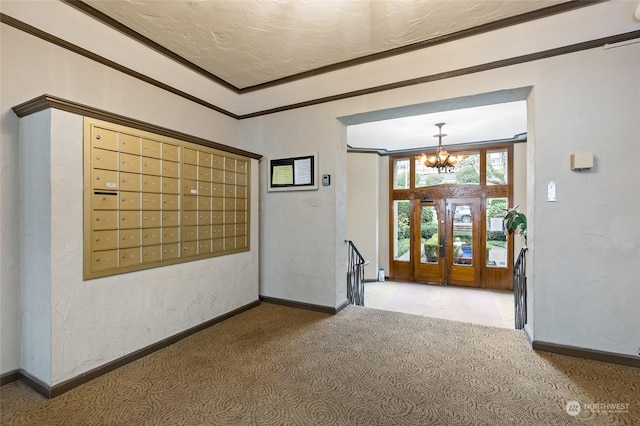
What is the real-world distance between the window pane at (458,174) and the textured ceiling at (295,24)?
4370mm

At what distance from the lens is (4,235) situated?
6.30 feet

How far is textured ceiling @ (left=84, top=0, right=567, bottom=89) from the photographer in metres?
2.23

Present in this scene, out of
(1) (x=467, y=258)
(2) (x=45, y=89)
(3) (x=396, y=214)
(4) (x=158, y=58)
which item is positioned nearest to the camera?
(2) (x=45, y=89)

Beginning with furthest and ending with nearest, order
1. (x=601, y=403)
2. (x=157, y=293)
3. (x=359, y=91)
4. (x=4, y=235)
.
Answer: (x=359, y=91)
(x=157, y=293)
(x=4, y=235)
(x=601, y=403)

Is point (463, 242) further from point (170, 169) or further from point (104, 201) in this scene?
point (104, 201)

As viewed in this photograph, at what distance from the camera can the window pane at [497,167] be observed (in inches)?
250

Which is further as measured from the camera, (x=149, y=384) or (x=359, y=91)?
(x=359, y=91)

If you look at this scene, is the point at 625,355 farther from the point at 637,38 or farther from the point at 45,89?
the point at 45,89

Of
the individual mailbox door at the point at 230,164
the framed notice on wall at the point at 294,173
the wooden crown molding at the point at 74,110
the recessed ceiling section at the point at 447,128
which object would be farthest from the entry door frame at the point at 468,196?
the wooden crown molding at the point at 74,110

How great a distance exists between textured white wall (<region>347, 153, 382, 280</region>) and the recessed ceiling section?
1.40 feet

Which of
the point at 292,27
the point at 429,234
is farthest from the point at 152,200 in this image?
the point at 429,234

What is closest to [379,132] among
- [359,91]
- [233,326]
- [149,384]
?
[359,91]

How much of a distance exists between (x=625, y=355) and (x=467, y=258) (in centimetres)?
468

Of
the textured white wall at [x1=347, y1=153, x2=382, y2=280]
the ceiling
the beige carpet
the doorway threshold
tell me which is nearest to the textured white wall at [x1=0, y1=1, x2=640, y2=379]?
the ceiling
